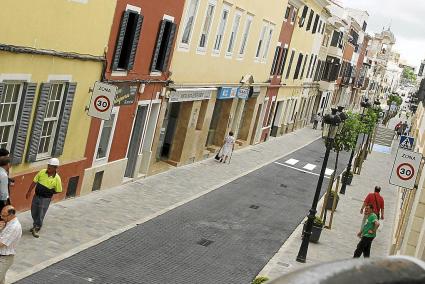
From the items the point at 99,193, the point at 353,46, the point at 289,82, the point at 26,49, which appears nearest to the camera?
the point at 26,49

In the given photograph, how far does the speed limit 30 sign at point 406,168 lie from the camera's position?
14.9 meters

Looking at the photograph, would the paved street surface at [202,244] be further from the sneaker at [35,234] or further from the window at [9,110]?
the window at [9,110]

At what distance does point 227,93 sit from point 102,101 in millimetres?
15306

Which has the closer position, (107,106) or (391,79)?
(107,106)

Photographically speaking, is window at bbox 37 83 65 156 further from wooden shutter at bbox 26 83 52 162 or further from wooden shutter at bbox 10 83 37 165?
wooden shutter at bbox 10 83 37 165

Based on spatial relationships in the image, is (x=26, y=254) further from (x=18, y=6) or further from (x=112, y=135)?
(x=112, y=135)

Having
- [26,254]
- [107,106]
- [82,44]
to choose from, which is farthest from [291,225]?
[26,254]

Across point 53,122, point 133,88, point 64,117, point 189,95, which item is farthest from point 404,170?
point 189,95

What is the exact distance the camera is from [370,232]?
1566cm

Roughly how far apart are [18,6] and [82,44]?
300 centimetres

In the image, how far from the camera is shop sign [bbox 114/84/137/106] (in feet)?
60.4

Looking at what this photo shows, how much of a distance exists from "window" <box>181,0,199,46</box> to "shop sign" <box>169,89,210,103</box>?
184 centimetres

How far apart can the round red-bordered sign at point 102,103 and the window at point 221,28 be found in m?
12.1

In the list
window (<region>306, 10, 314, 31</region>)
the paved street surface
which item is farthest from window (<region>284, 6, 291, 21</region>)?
the paved street surface
